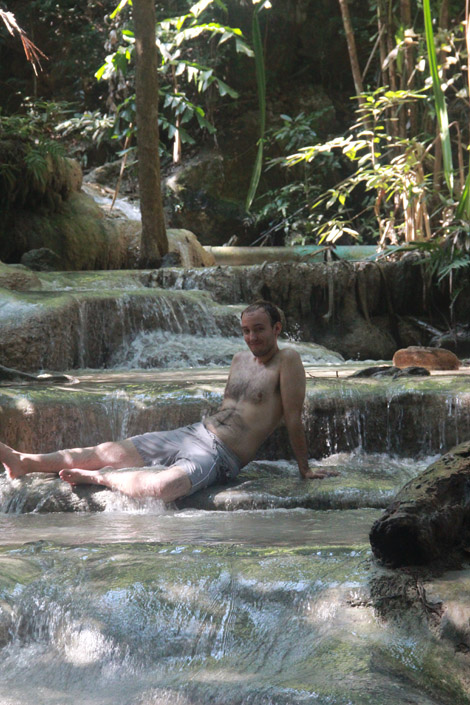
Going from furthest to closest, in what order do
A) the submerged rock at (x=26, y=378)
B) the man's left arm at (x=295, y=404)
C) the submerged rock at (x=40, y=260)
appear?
the submerged rock at (x=40, y=260)
the submerged rock at (x=26, y=378)
the man's left arm at (x=295, y=404)

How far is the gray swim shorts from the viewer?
14.7 ft

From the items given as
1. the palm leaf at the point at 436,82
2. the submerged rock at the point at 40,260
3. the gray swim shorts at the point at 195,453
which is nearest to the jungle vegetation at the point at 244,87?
the submerged rock at the point at 40,260

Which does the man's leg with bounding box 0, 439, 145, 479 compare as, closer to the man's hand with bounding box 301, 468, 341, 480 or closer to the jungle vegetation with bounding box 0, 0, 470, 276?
the man's hand with bounding box 301, 468, 341, 480

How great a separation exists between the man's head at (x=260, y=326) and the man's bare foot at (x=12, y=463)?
4.64 feet

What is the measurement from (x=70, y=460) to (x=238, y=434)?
933mm

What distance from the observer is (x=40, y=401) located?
17.6 feet

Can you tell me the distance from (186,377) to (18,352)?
175 cm

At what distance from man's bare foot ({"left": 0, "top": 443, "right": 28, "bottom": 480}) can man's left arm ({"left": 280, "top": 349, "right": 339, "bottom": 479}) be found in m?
1.48

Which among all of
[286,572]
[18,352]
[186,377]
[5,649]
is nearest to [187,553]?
[286,572]

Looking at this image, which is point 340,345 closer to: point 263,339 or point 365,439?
point 365,439

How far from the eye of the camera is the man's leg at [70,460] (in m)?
4.69

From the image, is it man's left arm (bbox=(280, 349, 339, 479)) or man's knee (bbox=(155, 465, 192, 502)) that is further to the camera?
man's left arm (bbox=(280, 349, 339, 479))

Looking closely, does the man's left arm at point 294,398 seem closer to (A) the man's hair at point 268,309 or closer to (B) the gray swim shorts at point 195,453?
(A) the man's hair at point 268,309

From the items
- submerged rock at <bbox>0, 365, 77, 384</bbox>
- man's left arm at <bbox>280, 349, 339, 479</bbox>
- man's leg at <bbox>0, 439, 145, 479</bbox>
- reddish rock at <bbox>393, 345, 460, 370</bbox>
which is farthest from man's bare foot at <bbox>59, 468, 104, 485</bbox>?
reddish rock at <bbox>393, 345, 460, 370</bbox>
